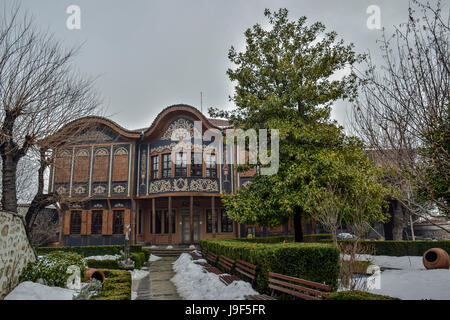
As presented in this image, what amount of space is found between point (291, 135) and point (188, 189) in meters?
9.45

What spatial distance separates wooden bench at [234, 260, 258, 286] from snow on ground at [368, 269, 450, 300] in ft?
11.1

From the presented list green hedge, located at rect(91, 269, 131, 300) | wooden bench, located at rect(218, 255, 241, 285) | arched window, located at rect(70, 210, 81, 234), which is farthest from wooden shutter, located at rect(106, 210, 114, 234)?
green hedge, located at rect(91, 269, 131, 300)

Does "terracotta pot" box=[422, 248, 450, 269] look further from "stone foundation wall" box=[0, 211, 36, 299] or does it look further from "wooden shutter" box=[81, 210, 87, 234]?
"wooden shutter" box=[81, 210, 87, 234]

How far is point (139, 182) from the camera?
67.8ft

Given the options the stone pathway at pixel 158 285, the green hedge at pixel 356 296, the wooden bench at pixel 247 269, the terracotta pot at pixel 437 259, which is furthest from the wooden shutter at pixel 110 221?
the green hedge at pixel 356 296

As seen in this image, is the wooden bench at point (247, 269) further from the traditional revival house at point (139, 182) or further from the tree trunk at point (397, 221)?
Result: the tree trunk at point (397, 221)

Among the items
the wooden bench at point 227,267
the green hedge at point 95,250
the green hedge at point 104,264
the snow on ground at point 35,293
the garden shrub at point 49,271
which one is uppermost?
the garden shrub at point 49,271

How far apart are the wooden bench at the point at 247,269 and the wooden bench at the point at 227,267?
0.81ft

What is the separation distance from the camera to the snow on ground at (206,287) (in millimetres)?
7176

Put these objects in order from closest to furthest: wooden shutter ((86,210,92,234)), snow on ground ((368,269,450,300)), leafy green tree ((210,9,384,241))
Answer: snow on ground ((368,269,450,300)) → leafy green tree ((210,9,384,241)) → wooden shutter ((86,210,92,234))

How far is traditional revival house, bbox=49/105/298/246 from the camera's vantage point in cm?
2006

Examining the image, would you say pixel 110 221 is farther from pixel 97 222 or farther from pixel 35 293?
pixel 35 293
